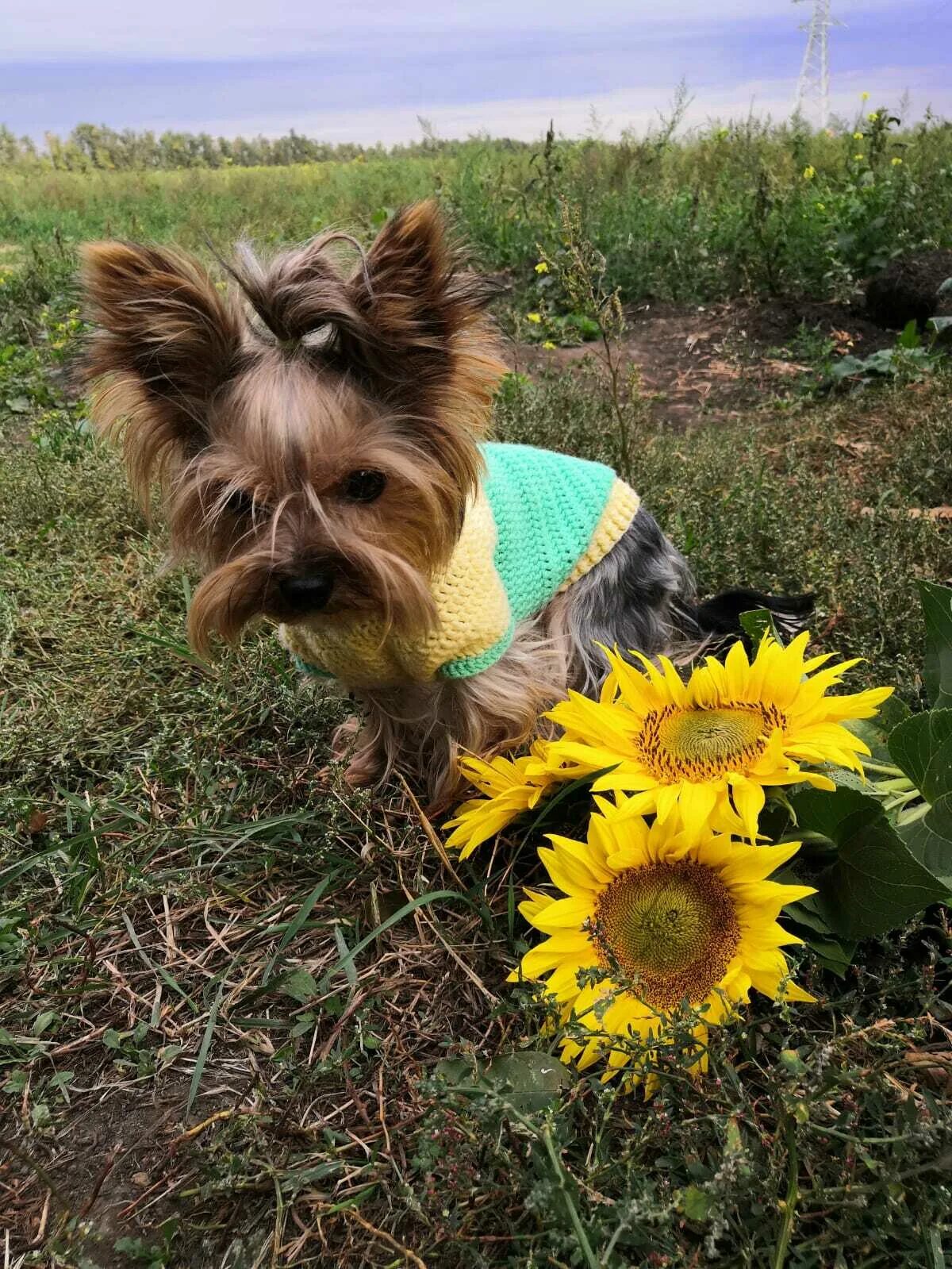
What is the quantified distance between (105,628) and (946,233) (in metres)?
6.39

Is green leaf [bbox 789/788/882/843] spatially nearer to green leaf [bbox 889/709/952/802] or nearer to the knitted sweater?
green leaf [bbox 889/709/952/802]

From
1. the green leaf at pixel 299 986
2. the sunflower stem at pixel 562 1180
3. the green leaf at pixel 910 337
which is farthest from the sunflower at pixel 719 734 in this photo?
the green leaf at pixel 910 337

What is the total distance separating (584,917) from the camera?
161 cm

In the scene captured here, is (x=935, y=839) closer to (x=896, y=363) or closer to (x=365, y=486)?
(x=365, y=486)

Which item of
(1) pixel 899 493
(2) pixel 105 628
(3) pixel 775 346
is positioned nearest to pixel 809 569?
(1) pixel 899 493

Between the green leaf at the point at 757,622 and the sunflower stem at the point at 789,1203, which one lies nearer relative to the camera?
the sunflower stem at the point at 789,1203

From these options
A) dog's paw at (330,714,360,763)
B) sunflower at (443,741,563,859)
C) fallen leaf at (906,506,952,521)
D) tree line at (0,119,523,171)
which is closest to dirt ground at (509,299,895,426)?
fallen leaf at (906,506,952,521)

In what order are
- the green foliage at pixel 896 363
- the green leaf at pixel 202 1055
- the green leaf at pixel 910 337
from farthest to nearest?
the green leaf at pixel 910 337 → the green foliage at pixel 896 363 → the green leaf at pixel 202 1055

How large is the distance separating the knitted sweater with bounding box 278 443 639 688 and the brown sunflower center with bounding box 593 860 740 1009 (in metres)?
1.10

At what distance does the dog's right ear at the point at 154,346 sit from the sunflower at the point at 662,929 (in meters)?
1.47

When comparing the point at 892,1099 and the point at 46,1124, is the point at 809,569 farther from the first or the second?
the point at 46,1124

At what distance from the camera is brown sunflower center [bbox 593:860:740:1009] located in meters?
1.55

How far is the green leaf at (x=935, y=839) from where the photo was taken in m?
1.61

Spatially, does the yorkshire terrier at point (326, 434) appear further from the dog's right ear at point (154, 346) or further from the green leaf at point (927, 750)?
the green leaf at point (927, 750)
